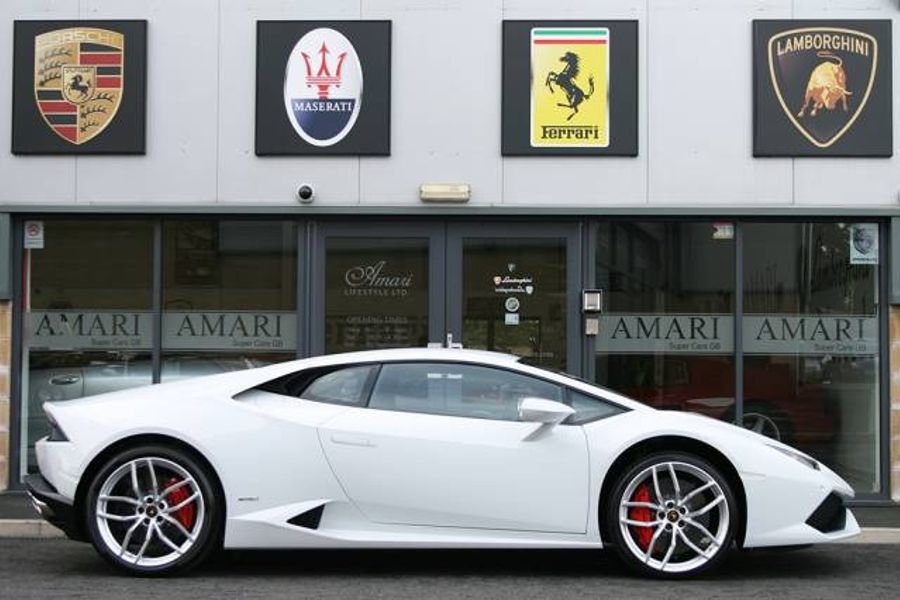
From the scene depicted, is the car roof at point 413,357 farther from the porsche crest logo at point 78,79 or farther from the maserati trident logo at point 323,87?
the porsche crest logo at point 78,79

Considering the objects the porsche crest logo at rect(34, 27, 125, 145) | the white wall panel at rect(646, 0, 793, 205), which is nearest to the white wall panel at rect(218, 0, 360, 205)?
the porsche crest logo at rect(34, 27, 125, 145)

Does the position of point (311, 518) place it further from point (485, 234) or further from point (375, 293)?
point (485, 234)

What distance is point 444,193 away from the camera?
9438 mm

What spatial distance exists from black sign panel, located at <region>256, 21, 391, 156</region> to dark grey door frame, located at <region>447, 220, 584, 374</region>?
3.48ft

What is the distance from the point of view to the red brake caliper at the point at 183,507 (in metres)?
6.09

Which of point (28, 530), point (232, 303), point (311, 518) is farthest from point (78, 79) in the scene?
point (311, 518)

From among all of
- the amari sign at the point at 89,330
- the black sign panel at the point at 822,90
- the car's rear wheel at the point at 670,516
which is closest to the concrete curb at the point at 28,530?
the amari sign at the point at 89,330

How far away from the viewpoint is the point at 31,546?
7.41m

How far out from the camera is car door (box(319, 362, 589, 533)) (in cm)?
603

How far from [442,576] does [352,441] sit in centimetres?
103

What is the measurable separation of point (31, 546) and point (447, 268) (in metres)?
4.17

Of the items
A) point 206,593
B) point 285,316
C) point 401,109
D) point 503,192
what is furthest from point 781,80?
point 206,593

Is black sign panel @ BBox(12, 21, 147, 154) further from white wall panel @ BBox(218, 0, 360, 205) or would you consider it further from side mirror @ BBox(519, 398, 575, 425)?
side mirror @ BBox(519, 398, 575, 425)

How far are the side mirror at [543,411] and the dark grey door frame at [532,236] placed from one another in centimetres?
355
